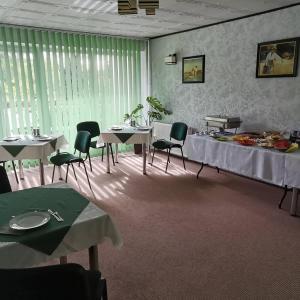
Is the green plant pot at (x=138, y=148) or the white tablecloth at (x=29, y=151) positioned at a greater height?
the white tablecloth at (x=29, y=151)

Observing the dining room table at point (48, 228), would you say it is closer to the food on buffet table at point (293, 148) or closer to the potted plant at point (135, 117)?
the food on buffet table at point (293, 148)

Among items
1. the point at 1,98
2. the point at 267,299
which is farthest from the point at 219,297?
the point at 1,98

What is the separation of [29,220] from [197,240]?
65.3 inches

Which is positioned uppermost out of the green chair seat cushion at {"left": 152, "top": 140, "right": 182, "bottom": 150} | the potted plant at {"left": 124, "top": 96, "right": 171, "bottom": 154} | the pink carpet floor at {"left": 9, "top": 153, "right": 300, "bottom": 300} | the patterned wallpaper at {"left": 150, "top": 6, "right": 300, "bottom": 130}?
the patterned wallpaper at {"left": 150, "top": 6, "right": 300, "bottom": 130}

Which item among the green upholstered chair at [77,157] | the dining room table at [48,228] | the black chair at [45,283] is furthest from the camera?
the green upholstered chair at [77,157]

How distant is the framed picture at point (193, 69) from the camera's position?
493cm

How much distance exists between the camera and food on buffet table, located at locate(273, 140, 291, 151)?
10.4ft

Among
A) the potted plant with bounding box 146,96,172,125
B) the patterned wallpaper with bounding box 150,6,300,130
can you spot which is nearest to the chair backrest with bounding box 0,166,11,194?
the patterned wallpaper with bounding box 150,6,300,130

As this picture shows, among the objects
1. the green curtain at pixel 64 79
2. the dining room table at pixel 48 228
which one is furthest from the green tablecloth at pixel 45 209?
the green curtain at pixel 64 79

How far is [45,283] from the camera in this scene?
100 cm

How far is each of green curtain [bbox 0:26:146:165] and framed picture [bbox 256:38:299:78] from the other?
280cm

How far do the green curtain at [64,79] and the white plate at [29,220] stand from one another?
3627 mm

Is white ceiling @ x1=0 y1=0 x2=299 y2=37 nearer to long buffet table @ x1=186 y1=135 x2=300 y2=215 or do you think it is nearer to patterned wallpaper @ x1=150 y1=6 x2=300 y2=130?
patterned wallpaper @ x1=150 y1=6 x2=300 y2=130

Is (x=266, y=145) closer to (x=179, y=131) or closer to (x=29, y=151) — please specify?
(x=179, y=131)
